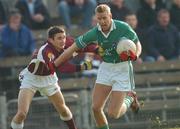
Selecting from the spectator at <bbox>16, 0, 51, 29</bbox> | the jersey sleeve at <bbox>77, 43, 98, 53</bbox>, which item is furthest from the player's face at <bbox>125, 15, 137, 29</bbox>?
the jersey sleeve at <bbox>77, 43, 98, 53</bbox>

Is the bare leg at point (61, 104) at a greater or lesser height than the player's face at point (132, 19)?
lesser

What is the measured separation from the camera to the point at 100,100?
501 inches

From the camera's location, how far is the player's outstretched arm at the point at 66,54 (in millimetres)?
12977

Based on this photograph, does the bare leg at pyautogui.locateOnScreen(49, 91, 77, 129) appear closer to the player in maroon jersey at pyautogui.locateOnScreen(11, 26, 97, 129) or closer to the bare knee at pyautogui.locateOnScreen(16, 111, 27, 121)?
the player in maroon jersey at pyautogui.locateOnScreen(11, 26, 97, 129)

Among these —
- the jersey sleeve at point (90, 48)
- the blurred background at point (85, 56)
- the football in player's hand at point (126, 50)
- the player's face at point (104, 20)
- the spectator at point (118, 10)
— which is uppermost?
the player's face at point (104, 20)

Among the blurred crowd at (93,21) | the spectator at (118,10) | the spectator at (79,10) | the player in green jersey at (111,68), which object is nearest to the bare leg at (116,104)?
the player in green jersey at (111,68)

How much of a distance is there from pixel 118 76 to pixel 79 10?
5646 millimetres

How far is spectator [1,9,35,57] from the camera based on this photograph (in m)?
17.0

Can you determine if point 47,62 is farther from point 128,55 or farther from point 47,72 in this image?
point 128,55

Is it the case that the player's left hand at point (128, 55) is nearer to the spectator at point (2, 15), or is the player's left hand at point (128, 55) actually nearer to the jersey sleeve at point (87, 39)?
the jersey sleeve at point (87, 39)

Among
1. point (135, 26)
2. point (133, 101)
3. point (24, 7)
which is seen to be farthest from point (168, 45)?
point (133, 101)

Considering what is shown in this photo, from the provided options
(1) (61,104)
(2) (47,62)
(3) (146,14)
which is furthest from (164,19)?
(2) (47,62)

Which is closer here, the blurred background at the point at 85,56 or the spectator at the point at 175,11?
the blurred background at the point at 85,56

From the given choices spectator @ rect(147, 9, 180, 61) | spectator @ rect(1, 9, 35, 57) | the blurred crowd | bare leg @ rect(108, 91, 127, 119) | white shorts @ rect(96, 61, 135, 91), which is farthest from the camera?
spectator @ rect(147, 9, 180, 61)
